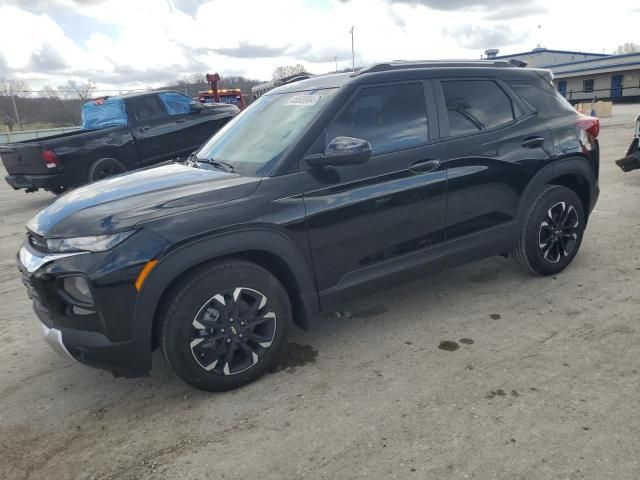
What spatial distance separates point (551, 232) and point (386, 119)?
1940 millimetres

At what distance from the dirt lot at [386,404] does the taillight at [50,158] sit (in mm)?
5378

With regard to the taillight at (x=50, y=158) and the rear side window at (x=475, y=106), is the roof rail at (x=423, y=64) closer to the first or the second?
the rear side window at (x=475, y=106)

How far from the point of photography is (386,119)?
3.49 metres

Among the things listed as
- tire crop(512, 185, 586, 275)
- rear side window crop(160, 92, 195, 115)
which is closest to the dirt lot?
tire crop(512, 185, 586, 275)

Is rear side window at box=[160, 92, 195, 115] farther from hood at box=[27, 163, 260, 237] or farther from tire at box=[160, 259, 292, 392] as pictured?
tire at box=[160, 259, 292, 392]

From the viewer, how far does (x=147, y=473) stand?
7.95ft

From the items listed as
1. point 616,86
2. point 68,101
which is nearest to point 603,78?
point 616,86

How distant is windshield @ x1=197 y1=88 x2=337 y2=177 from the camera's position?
3.27 m

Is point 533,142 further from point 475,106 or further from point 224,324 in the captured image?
point 224,324

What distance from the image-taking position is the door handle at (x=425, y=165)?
348cm

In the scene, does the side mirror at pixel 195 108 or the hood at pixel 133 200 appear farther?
the side mirror at pixel 195 108

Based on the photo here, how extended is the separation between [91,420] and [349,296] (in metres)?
1.74

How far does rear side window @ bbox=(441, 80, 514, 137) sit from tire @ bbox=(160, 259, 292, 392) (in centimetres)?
189

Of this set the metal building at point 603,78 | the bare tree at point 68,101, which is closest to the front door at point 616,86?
the metal building at point 603,78
